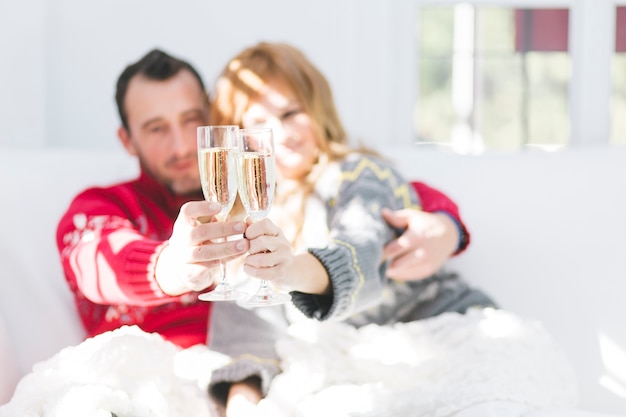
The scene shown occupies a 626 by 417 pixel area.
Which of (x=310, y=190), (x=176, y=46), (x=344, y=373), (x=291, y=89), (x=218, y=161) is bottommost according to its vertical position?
(x=344, y=373)

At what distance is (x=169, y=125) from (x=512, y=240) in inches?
32.7

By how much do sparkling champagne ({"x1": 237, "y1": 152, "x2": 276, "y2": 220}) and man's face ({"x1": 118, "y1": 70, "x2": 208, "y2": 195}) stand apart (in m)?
0.66

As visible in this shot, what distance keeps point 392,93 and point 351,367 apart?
134 cm

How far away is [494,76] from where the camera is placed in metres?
2.96

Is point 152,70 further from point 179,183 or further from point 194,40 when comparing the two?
point 194,40

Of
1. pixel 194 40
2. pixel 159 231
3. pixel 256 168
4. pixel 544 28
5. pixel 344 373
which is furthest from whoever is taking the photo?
pixel 544 28

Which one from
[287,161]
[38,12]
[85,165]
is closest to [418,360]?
[287,161]

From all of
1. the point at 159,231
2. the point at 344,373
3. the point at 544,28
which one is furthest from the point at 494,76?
the point at 344,373

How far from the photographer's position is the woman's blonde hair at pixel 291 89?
5.90ft

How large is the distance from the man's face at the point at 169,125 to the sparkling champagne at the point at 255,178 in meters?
0.66

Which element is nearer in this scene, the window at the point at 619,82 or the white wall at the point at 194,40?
the white wall at the point at 194,40

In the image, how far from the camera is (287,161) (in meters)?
1.79

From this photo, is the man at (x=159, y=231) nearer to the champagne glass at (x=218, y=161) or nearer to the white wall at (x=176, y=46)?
the champagne glass at (x=218, y=161)

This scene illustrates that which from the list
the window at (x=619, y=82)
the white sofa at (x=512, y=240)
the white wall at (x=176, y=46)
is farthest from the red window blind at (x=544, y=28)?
the white sofa at (x=512, y=240)
